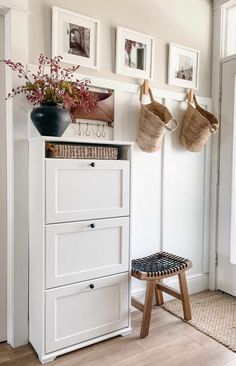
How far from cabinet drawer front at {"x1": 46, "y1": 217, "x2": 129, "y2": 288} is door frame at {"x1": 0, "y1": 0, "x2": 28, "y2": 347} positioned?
303 millimetres

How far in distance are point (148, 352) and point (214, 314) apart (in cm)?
73

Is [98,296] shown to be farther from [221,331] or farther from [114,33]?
[114,33]

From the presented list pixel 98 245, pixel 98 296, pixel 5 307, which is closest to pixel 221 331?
pixel 98 296

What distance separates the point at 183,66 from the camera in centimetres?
255

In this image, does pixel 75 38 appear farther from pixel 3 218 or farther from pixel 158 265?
pixel 158 265

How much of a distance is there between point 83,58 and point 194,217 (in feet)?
5.31

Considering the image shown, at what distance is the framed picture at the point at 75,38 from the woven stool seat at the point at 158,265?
1455 mm

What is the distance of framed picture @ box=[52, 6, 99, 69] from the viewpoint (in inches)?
76.8

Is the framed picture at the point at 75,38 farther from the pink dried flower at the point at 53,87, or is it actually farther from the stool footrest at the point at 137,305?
the stool footrest at the point at 137,305

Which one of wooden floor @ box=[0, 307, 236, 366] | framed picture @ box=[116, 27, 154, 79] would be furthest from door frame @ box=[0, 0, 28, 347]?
framed picture @ box=[116, 27, 154, 79]

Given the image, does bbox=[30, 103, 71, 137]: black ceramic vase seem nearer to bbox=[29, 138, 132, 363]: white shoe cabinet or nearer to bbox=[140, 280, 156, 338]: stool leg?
bbox=[29, 138, 132, 363]: white shoe cabinet

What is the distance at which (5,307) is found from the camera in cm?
196

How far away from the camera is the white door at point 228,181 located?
2594 mm

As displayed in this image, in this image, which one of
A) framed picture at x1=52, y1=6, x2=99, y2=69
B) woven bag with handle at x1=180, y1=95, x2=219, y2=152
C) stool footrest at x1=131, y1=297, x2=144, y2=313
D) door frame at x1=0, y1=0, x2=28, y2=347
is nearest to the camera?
door frame at x1=0, y1=0, x2=28, y2=347
